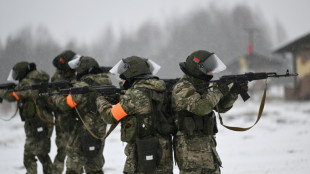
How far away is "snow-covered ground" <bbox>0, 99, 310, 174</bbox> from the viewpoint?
638 cm

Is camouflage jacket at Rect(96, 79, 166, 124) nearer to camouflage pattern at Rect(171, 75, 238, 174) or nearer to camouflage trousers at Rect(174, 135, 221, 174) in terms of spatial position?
camouflage pattern at Rect(171, 75, 238, 174)

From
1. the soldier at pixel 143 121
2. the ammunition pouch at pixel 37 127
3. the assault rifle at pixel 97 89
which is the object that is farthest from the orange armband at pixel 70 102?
the ammunition pouch at pixel 37 127

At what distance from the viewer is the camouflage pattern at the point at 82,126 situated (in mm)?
4613

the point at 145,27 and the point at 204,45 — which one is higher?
the point at 145,27

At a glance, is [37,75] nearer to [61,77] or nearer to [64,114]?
[61,77]

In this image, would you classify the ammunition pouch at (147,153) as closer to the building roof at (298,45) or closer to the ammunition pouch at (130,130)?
the ammunition pouch at (130,130)

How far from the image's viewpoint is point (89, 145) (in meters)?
4.59

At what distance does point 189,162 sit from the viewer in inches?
139

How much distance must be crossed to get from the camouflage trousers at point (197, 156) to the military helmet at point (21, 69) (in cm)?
383

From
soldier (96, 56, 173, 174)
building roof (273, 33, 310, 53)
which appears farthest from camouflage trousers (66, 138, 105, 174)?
building roof (273, 33, 310, 53)

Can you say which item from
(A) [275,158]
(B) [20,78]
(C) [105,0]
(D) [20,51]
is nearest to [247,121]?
(A) [275,158]

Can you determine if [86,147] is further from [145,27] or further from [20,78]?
[145,27]

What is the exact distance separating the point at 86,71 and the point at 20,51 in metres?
28.4

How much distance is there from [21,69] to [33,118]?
3.28 feet
